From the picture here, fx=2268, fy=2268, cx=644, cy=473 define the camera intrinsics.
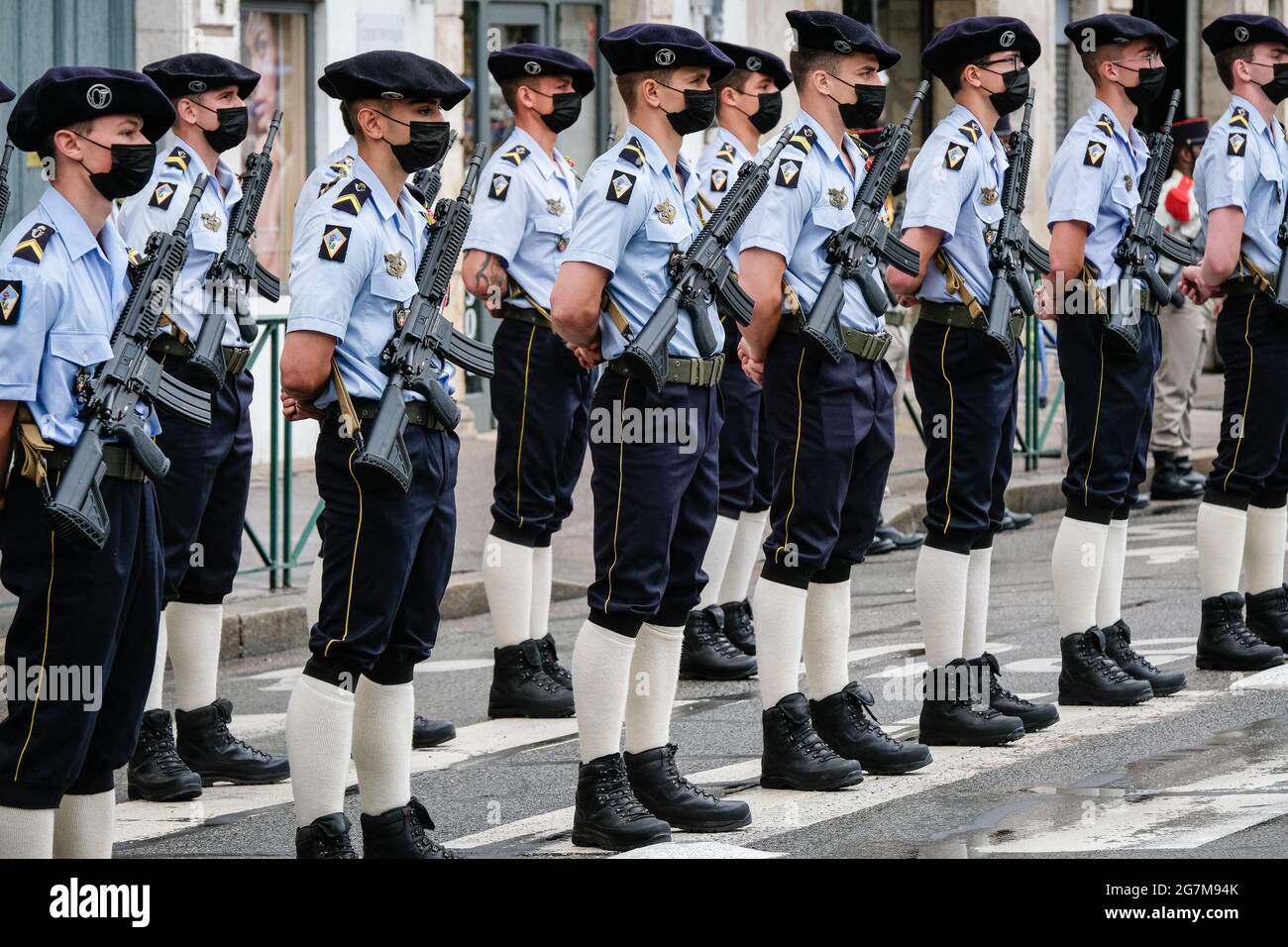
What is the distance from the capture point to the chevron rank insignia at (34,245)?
16.6ft

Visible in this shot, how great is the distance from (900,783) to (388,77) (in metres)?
2.79

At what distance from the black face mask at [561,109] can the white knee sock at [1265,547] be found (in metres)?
3.20

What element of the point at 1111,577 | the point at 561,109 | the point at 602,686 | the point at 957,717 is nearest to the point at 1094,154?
the point at 1111,577

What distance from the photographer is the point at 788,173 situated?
7008 mm

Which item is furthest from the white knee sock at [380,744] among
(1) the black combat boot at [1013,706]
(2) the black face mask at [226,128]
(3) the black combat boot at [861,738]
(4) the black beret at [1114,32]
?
(4) the black beret at [1114,32]

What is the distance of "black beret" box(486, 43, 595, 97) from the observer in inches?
334

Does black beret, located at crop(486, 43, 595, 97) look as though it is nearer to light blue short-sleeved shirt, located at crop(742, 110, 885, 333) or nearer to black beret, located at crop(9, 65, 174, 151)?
light blue short-sleeved shirt, located at crop(742, 110, 885, 333)

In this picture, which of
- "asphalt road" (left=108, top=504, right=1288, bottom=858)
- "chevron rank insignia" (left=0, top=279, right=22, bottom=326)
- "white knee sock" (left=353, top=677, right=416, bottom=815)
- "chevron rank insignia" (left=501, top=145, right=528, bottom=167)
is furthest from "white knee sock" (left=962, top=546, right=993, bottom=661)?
"chevron rank insignia" (left=0, top=279, right=22, bottom=326)

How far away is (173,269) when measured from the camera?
18.8 feet

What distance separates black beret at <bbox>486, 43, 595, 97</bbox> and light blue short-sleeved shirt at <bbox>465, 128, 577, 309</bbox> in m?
0.28

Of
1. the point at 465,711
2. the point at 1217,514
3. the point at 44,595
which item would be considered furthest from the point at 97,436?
the point at 1217,514

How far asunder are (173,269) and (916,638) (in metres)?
5.01

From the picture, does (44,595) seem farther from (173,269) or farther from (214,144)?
(214,144)

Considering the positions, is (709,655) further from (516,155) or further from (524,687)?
(516,155)
